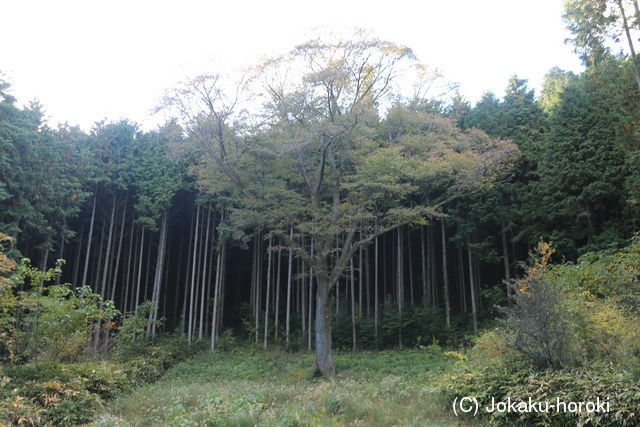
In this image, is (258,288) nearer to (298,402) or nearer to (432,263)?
(432,263)

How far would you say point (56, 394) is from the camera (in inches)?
294

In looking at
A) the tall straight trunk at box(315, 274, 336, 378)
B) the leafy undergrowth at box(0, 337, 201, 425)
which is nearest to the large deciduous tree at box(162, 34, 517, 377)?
the tall straight trunk at box(315, 274, 336, 378)

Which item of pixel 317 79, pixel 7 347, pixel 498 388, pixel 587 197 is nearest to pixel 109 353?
pixel 7 347

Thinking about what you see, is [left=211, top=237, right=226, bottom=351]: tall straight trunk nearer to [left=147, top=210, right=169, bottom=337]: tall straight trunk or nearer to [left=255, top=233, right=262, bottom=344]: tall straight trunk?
[left=255, top=233, right=262, bottom=344]: tall straight trunk

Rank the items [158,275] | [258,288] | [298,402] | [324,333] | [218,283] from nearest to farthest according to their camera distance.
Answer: [298,402], [324,333], [158,275], [218,283], [258,288]

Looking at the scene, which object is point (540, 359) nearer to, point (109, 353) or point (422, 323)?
point (422, 323)

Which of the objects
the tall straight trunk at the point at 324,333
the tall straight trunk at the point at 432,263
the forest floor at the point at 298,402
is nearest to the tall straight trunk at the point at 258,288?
the forest floor at the point at 298,402

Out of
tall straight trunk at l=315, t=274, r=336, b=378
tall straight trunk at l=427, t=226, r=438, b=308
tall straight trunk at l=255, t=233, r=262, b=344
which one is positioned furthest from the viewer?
tall straight trunk at l=255, t=233, r=262, b=344

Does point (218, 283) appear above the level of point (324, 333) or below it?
above

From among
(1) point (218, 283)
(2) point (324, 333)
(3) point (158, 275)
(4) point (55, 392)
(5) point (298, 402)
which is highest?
(3) point (158, 275)

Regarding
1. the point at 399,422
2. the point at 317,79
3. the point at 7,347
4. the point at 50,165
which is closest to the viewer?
the point at 399,422

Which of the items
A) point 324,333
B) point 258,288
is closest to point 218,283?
point 258,288

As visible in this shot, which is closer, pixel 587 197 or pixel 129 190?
pixel 587 197

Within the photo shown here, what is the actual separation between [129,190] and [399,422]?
57.6ft
